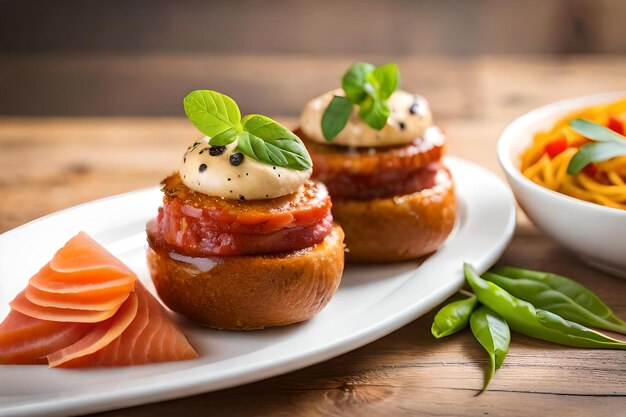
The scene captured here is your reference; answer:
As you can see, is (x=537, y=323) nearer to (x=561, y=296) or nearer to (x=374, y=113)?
(x=561, y=296)

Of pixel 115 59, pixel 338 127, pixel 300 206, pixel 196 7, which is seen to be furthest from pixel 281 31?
pixel 300 206

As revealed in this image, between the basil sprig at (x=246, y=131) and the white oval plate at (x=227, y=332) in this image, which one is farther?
the basil sprig at (x=246, y=131)

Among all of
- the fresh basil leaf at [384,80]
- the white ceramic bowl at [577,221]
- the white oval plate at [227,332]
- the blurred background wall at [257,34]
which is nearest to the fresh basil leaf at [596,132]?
the white ceramic bowl at [577,221]

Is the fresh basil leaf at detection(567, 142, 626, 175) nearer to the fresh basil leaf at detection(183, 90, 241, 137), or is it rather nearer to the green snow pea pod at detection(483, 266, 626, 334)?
the green snow pea pod at detection(483, 266, 626, 334)

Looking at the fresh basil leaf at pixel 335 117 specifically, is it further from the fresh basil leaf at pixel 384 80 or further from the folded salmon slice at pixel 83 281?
the folded salmon slice at pixel 83 281

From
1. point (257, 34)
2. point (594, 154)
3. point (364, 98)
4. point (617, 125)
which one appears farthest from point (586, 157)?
point (257, 34)

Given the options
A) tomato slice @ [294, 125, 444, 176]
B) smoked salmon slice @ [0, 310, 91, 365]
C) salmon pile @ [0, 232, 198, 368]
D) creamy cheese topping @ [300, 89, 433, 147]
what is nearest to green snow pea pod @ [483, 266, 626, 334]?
tomato slice @ [294, 125, 444, 176]

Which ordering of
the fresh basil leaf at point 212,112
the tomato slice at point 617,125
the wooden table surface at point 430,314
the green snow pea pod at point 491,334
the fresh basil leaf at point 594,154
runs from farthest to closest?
1. the tomato slice at point 617,125
2. the fresh basil leaf at point 594,154
3. the fresh basil leaf at point 212,112
4. the green snow pea pod at point 491,334
5. the wooden table surface at point 430,314
